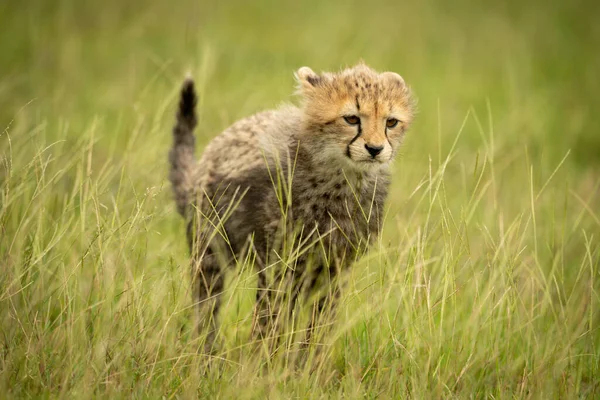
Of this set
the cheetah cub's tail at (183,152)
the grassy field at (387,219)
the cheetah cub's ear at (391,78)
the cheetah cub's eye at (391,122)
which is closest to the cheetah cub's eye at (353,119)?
the cheetah cub's eye at (391,122)

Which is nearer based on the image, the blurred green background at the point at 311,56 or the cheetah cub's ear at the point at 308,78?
the cheetah cub's ear at the point at 308,78

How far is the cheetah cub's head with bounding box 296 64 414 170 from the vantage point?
310 centimetres

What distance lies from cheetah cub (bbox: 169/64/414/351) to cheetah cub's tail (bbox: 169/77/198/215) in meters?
0.28

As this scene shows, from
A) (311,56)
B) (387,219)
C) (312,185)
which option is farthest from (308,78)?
(311,56)

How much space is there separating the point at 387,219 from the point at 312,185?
1.08 meters

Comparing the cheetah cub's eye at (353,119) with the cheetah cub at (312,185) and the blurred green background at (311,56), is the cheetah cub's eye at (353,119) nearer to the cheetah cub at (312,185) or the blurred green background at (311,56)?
the cheetah cub at (312,185)

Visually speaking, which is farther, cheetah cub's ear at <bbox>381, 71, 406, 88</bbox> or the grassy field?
Answer: cheetah cub's ear at <bbox>381, 71, 406, 88</bbox>

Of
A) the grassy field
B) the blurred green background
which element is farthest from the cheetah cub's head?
the blurred green background

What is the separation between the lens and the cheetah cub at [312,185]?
3127 mm

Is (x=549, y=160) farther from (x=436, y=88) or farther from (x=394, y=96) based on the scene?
(x=394, y=96)

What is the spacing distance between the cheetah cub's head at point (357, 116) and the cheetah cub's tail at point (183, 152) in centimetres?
74

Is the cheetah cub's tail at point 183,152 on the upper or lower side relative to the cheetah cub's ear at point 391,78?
lower

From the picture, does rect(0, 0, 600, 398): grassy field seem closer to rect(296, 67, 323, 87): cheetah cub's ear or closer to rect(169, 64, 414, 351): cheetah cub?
rect(169, 64, 414, 351): cheetah cub

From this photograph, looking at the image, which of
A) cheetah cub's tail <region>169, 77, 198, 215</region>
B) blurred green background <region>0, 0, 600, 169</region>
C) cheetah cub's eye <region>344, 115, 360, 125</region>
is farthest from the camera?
blurred green background <region>0, 0, 600, 169</region>
